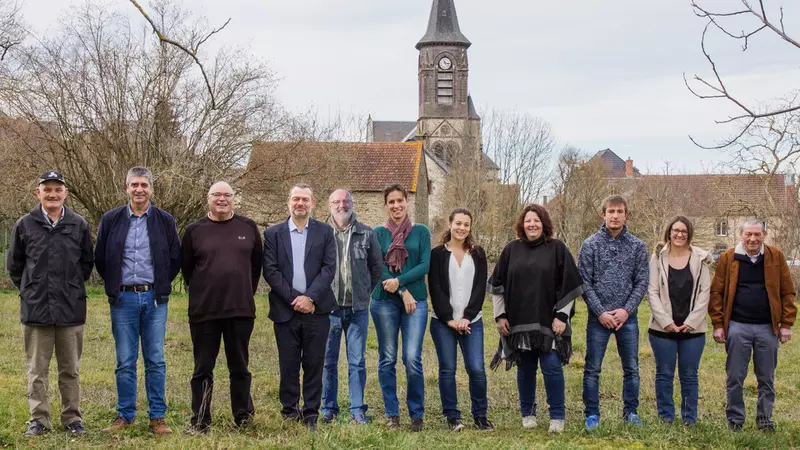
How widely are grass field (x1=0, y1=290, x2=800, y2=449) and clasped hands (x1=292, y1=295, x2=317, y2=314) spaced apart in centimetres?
90

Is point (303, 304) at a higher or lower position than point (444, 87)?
lower

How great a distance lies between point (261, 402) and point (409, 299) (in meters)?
2.16

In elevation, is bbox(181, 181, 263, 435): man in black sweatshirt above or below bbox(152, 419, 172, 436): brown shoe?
above

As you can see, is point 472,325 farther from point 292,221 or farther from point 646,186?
point 646,186

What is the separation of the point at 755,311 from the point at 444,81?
71659 mm

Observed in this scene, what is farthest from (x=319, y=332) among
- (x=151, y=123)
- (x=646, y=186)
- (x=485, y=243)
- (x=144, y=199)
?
(x=646, y=186)

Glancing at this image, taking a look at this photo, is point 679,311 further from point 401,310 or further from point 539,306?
point 401,310

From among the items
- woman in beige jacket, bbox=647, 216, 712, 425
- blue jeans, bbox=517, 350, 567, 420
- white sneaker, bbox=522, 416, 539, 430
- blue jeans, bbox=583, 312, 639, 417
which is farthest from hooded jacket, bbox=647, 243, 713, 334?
white sneaker, bbox=522, 416, 539, 430

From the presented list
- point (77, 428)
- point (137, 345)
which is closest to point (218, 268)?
point (137, 345)

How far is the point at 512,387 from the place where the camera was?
30.6 ft

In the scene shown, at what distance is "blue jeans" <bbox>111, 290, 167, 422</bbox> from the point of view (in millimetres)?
6262

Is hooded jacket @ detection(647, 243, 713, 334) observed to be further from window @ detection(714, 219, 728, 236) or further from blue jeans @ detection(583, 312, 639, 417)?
window @ detection(714, 219, 728, 236)

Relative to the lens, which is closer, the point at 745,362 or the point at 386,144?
the point at 745,362

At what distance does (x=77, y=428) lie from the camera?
622 centimetres
